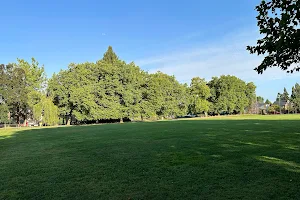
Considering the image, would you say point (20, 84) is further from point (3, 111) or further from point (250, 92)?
point (250, 92)

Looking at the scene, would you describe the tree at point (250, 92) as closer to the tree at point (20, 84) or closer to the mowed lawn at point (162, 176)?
the tree at point (20, 84)

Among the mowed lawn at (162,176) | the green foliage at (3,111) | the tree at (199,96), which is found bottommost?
the mowed lawn at (162,176)

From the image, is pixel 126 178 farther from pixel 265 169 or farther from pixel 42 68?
pixel 42 68

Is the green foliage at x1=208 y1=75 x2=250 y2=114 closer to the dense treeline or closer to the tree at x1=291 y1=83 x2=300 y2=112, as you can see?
the dense treeline

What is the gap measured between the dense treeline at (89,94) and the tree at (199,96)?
2894 mm

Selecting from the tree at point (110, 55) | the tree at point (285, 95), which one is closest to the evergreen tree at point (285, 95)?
the tree at point (285, 95)

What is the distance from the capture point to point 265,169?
468 cm

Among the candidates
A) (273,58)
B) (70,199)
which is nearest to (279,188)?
(273,58)

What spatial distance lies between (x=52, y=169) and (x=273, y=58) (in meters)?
4.83

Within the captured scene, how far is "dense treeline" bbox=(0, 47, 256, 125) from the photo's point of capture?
1476 inches

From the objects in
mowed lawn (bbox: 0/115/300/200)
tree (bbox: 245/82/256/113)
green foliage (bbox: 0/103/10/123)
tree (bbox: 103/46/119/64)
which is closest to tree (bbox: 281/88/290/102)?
tree (bbox: 245/82/256/113)

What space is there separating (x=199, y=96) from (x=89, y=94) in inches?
1024

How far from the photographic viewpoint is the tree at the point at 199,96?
5341 cm

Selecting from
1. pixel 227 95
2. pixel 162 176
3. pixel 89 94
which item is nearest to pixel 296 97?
pixel 227 95
